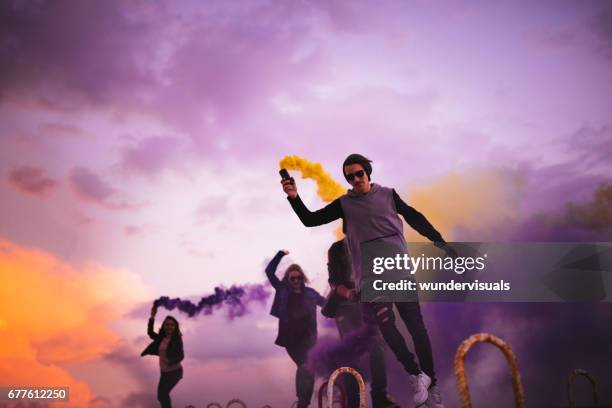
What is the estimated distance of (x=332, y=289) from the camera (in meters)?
7.78

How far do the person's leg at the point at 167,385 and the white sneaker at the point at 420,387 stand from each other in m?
4.60

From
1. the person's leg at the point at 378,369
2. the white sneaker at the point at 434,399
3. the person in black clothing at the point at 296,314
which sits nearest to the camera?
the white sneaker at the point at 434,399

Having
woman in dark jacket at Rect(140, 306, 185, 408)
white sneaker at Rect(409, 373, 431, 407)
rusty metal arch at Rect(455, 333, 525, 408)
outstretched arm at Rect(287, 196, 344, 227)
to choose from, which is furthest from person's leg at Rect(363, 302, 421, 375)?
woman in dark jacket at Rect(140, 306, 185, 408)

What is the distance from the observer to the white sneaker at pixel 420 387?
4.84 m

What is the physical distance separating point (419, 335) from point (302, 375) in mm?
2950

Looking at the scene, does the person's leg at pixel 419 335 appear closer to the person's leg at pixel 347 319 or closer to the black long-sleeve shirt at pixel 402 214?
the black long-sleeve shirt at pixel 402 214

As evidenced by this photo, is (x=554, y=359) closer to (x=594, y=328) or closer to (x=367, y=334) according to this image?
(x=594, y=328)

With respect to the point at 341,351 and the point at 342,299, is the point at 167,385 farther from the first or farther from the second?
the point at 342,299

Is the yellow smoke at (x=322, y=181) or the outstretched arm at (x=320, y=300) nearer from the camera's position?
the yellow smoke at (x=322, y=181)

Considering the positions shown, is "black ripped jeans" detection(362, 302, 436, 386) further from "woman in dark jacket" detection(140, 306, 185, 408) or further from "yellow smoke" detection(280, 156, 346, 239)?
"woman in dark jacket" detection(140, 306, 185, 408)

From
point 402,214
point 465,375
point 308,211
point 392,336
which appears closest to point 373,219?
point 402,214

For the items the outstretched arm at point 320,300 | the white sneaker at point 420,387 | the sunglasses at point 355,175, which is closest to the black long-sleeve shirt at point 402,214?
the sunglasses at point 355,175

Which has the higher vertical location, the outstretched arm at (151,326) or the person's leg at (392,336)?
the outstretched arm at (151,326)

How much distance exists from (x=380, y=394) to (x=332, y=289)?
173 cm
